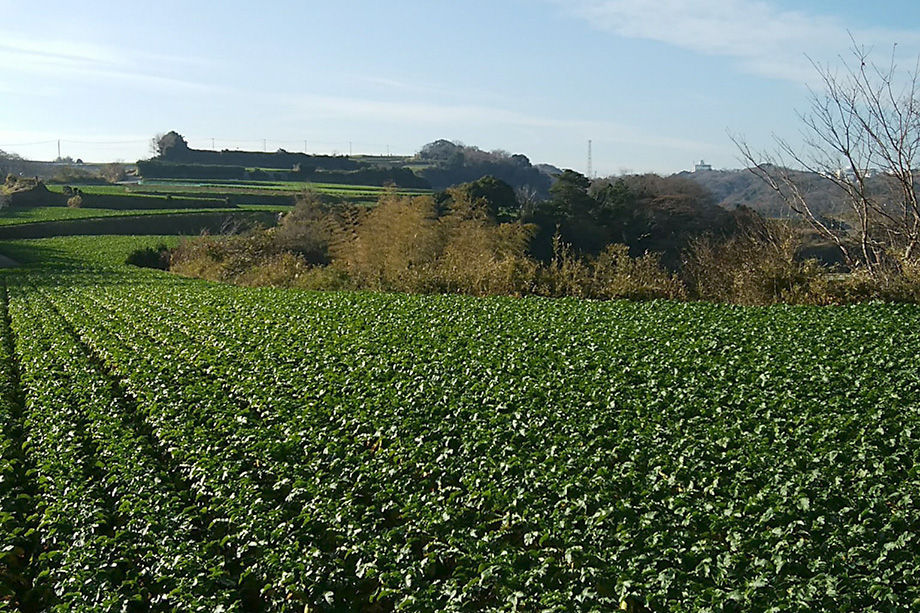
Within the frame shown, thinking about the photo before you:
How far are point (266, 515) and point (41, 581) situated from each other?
6.30 feet

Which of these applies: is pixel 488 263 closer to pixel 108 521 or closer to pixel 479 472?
pixel 479 472

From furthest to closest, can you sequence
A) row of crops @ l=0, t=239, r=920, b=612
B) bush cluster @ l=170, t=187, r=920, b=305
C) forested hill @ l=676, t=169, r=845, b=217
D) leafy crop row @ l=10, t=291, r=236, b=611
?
1. forested hill @ l=676, t=169, r=845, b=217
2. bush cluster @ l=170, t=187, r=920, b=305
3. leafy crop row @ l=10, t=291, r=236, b=611
4. row of crops @ l=0, t=239, r=920, b=612

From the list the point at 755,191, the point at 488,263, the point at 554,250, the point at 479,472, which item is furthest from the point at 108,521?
the point at 755,191

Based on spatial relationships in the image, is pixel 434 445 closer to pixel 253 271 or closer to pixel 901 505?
pixel 901 505

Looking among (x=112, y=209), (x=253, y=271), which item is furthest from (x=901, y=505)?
(x=112, y=209)

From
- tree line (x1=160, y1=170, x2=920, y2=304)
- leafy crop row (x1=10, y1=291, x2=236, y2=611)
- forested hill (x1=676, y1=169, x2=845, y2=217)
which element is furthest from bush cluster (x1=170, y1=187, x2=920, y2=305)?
leafy crop row (x1=10, y1=291, x2=236, y2=611)

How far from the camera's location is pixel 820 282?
20953mm

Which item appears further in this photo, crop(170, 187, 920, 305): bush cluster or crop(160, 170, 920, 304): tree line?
crop(160, 170, 920, 304): tree line

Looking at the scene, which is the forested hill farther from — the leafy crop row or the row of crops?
the leafy crop row

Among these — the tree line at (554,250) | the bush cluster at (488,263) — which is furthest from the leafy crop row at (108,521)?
the tree line at (554,250)

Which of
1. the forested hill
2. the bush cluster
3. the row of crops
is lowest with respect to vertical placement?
the row of crops

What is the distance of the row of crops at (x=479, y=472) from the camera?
627 centimetres

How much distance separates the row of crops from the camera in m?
6.27

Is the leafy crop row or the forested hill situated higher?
the forested hill
